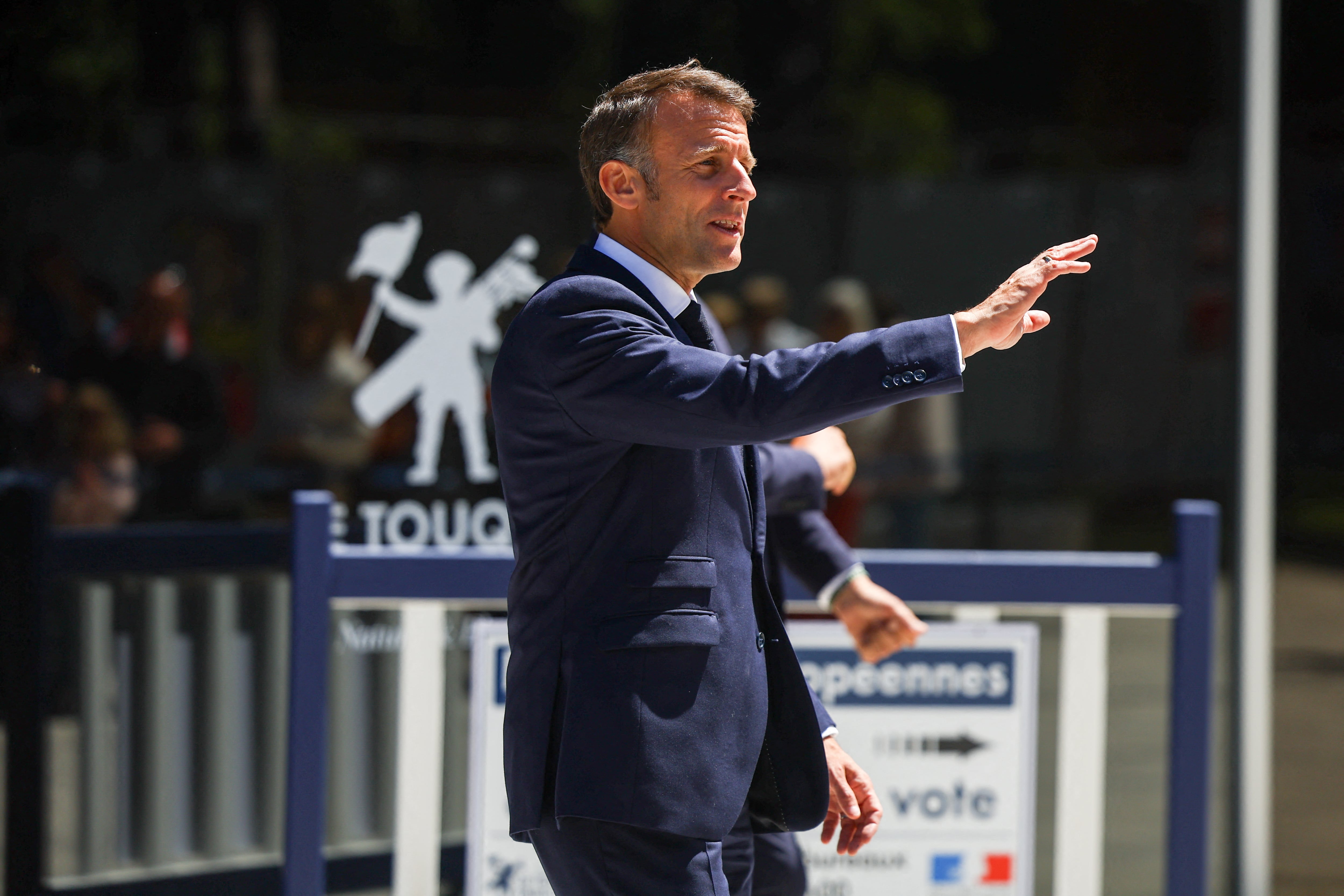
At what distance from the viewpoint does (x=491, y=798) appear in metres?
3.05

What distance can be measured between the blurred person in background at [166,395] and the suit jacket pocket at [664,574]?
2.07 m

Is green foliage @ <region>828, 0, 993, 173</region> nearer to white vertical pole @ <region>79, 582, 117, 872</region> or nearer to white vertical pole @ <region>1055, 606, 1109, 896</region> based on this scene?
white vertical pole @ <region>1055, 606, 1109, 896</region>

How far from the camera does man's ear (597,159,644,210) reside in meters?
2.04

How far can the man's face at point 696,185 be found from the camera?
202cm

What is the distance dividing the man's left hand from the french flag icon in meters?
0.75

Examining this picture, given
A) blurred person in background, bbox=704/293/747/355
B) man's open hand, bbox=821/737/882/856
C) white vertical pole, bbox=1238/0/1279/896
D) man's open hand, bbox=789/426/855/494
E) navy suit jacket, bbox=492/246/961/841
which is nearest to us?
navy suit jacket, bbox=492/246/961/841

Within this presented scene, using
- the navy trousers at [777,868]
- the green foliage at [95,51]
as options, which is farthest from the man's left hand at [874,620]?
the green foliage at [95,51]

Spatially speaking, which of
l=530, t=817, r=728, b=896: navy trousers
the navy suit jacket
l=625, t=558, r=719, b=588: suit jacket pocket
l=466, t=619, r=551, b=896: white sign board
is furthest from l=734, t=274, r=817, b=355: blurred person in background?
l=530, t=817, r=728, b=896: navy trousers

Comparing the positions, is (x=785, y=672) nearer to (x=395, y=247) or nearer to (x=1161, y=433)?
(x=395, y=247)

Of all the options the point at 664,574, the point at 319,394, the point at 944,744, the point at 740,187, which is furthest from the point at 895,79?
the point at 664,574

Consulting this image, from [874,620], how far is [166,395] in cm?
195

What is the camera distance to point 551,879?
6.57 feet

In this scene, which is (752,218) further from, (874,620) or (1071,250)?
(1071,250)

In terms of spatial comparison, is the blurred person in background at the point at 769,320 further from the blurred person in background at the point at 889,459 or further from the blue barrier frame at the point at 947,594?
the blue barrier frame at the point at 947,594
